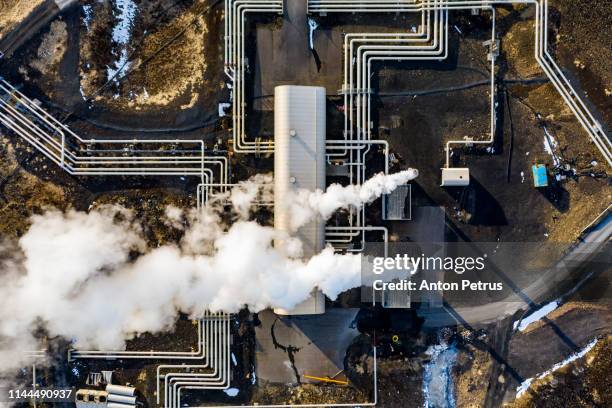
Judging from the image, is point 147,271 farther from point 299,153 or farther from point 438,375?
point 438,375

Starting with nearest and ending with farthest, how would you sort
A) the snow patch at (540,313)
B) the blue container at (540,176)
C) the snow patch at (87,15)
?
the blue container at (540,176) < the snow patch at (87,15) < the snow patch at (540,313)

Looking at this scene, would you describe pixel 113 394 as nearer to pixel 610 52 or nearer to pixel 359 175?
pixel 359 175

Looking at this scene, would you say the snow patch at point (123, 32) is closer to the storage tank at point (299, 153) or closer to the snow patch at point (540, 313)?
the storage tank at point (299, 153)

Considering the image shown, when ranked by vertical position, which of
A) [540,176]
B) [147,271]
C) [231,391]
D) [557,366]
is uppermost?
[540,176]

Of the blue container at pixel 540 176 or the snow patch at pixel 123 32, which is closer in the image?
the blue container at pixel 540 176

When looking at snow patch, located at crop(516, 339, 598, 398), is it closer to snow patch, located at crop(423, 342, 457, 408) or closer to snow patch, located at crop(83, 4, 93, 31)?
snow patch, located at crop(423, 342, 457, 408)

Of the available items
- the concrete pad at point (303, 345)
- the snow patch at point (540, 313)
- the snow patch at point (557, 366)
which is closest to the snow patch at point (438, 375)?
the snow patch at point (557, 366)

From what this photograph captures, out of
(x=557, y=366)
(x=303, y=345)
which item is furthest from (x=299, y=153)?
(x=557, y=366)

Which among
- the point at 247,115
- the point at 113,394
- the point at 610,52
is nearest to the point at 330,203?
the point at 247,115
